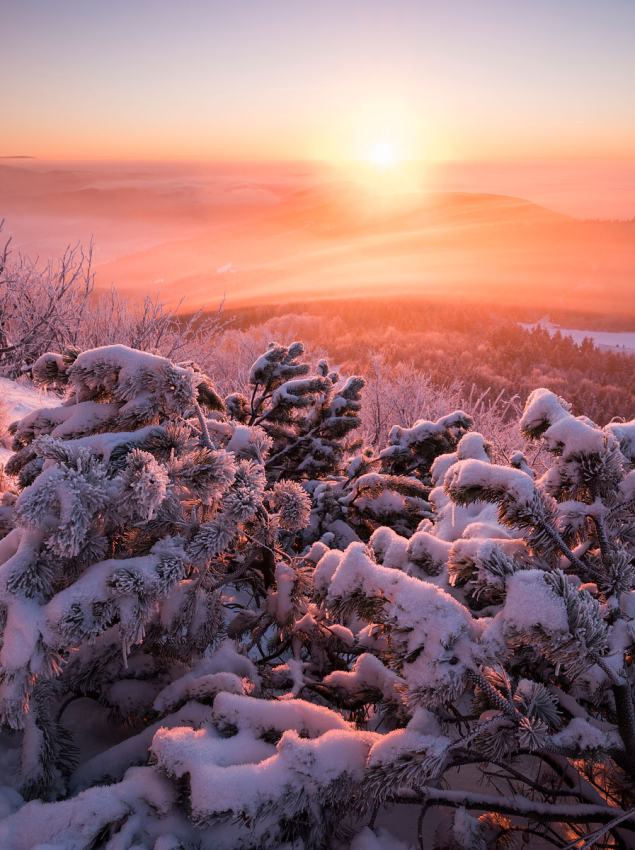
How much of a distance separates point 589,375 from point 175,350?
30138 millimetres

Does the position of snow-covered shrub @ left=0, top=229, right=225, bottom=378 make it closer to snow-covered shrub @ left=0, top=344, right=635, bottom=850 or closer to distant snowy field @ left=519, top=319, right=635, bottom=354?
snow-covered shrub @ left=0, top=344, right=635, bottom=850

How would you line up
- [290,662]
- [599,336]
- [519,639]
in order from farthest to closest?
[599,336] → [290,662] → [519,639]

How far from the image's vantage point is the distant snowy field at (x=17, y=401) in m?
5.07

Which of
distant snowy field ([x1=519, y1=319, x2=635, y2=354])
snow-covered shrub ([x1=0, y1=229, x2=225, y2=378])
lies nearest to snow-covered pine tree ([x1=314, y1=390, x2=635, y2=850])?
snow-covered shrub ([x1=0, y1=229, x2=225, y2=378])

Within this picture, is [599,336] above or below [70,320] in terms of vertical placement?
below

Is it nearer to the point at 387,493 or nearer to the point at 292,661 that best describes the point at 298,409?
the point at 387,493

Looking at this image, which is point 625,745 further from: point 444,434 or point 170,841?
point 444,434

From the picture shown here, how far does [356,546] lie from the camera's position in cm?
135

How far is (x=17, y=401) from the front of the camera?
5.86 meters

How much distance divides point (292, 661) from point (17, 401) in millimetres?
5554

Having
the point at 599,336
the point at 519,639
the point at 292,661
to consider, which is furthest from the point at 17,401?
the point at 599,336

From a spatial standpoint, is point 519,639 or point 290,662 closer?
point 519,639

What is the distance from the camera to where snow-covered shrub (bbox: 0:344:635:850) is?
3.68ft

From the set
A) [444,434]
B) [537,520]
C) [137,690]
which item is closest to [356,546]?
[537,520]
